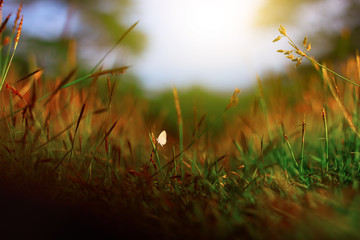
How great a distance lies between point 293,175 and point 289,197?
1.17ft

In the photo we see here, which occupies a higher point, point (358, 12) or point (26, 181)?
point (358, 12)

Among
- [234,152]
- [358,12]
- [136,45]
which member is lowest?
[234,152]

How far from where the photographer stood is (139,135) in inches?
81.8

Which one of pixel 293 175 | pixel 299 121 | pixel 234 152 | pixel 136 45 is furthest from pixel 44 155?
pixel 136 45

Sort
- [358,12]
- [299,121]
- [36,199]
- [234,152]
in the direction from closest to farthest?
[36,199] → [234,152] → [299,121] → [358,12]

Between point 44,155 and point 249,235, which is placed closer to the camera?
point 249,235

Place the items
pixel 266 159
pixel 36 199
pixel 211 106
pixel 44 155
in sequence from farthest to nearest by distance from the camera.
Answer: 1. pixel 211 106
2. pixel 266 159
3. pixel 44 155
4. pixel 36 199

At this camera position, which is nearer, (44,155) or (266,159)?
(44,155)

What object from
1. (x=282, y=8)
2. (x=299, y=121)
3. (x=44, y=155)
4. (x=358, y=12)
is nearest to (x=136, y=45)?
(x=282, y=8)

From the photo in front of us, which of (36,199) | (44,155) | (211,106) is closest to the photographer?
(36,199)

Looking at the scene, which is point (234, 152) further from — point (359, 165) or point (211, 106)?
point (211, 106)

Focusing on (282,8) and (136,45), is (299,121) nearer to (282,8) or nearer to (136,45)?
(282,8)

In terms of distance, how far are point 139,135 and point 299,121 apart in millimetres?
1338

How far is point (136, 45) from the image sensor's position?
1414 centimetres
